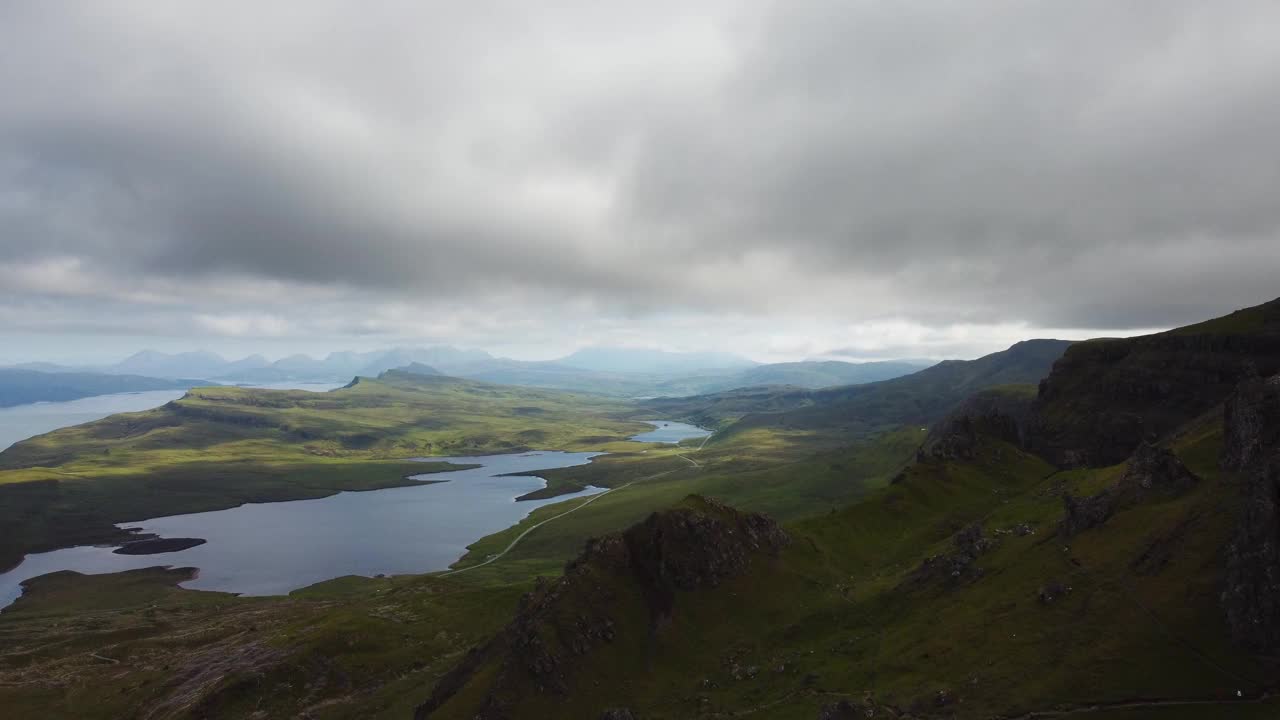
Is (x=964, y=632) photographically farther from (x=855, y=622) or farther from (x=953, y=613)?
(x=855, y=622)

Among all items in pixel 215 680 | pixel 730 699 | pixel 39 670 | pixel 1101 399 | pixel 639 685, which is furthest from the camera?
pixel 1101 399

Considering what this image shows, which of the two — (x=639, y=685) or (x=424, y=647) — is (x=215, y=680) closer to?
(x=424, y=647)

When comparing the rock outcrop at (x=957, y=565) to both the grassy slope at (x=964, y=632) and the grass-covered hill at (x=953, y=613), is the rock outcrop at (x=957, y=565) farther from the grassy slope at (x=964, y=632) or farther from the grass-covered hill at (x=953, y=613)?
the grassy slope at (x=964, y=632)

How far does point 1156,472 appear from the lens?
71.0 meters

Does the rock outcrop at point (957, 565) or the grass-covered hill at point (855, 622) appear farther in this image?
the rock outcrop at point (957, 565)

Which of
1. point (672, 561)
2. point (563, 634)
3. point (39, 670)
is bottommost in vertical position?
point (39, 670)

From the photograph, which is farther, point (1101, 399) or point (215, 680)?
point (1101, 399)

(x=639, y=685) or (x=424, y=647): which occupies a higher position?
(x=639, y=685)

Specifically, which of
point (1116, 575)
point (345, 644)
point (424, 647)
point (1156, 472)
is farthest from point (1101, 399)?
point (345, 644)

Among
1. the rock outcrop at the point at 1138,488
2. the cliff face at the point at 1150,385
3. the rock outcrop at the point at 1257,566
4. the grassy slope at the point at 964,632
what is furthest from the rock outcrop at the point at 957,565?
the cliff face at the point at 1150,385

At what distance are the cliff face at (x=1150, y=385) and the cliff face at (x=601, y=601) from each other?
10048 centimetres

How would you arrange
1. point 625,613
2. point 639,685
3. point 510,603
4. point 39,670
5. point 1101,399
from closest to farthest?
point 639,685
point 625,613
point 39,670
point 510,603
point 1101,399

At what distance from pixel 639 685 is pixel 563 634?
35.6 ft

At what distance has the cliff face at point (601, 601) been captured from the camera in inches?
2783
